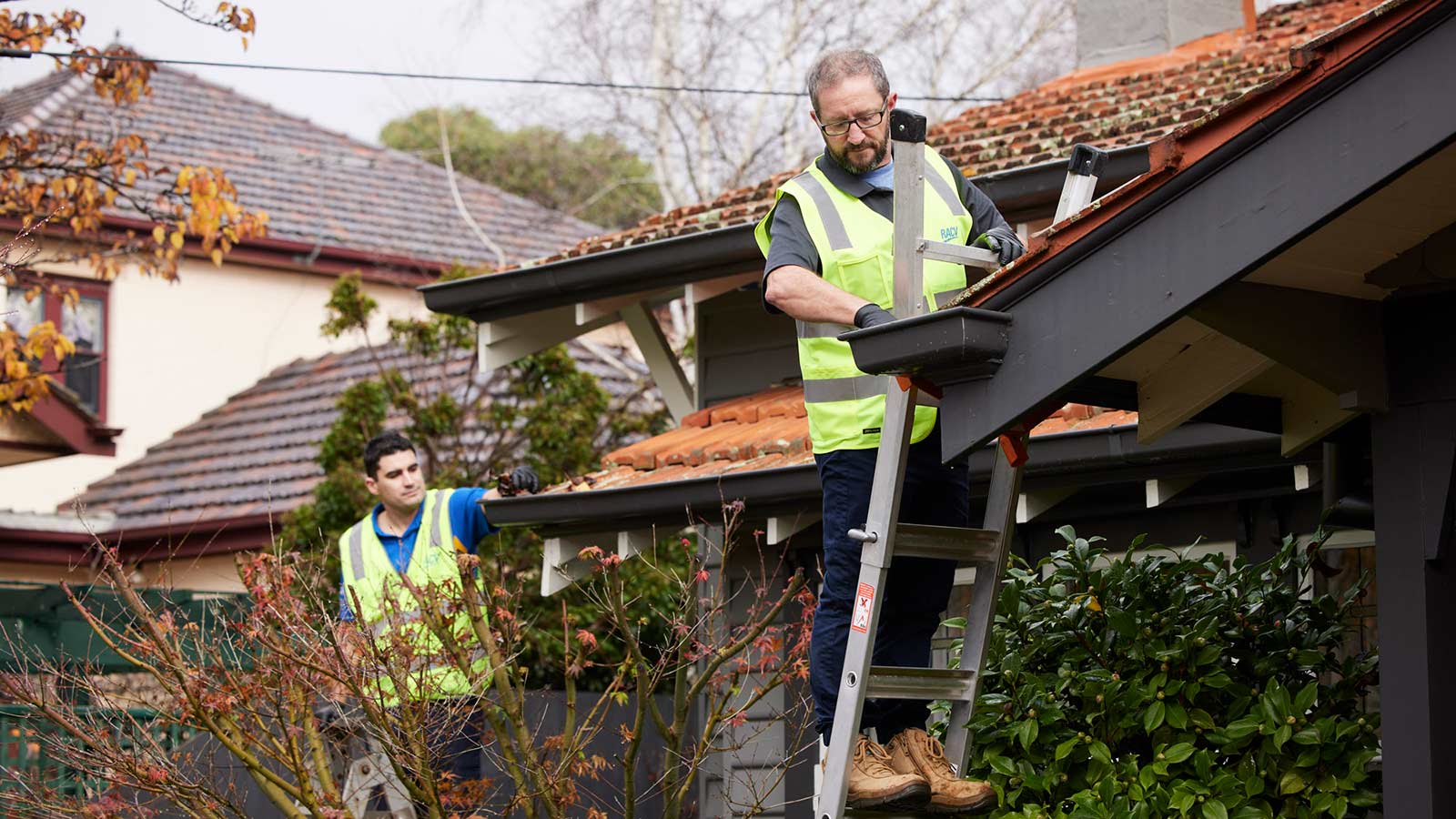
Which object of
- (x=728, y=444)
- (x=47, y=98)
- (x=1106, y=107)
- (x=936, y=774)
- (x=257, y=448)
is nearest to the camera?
(x=936, y=774)

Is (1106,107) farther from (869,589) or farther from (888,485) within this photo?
(869,589)

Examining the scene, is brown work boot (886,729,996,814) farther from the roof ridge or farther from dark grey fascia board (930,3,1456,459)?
the roof ridge

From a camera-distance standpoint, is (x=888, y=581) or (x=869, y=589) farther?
(x=888, y=581)

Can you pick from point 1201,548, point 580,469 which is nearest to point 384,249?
point 580,469

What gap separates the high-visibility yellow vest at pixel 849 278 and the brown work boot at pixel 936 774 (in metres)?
0.73

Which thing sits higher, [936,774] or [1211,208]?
[1211,208]

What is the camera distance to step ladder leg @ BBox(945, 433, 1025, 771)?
4.53 metres

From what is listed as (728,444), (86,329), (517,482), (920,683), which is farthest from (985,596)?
(86,329)

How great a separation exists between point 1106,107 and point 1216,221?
7.19 metres

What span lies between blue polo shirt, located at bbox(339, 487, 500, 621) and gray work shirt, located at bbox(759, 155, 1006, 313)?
3490 mm

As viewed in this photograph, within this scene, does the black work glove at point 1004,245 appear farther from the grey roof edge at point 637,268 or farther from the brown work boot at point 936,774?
the grey roof edge at point 637,268

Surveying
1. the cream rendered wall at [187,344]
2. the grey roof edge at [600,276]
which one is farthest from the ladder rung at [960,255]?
the cream rendered wall at [187,344]

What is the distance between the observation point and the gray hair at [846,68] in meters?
4.52

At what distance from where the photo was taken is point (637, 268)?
10.5 m
